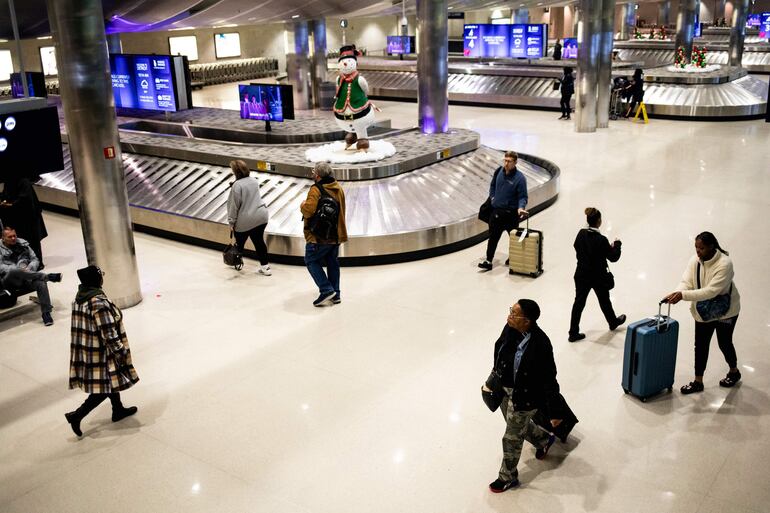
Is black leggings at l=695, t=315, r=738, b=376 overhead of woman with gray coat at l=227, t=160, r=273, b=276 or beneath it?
beneath

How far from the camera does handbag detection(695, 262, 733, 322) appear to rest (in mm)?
6109

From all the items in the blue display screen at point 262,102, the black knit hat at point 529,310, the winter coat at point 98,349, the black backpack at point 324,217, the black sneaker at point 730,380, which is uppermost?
the blue display screen at point 262,102

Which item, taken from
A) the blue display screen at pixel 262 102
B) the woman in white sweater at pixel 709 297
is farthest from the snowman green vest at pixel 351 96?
the woman in white sweater at pixel 709 297

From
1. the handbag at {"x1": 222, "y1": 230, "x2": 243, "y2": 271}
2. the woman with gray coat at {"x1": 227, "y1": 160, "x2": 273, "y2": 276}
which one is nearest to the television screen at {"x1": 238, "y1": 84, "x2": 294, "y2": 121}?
the woman with gray coat at {"x1": 227, "y1": 160, "x2": 273, "y2": 276}

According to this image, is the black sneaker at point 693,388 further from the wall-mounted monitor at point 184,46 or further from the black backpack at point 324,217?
the wall-mounted monitor at point 184,46

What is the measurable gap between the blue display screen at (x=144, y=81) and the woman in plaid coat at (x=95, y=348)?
10.5m

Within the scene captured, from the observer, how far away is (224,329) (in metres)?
8.19

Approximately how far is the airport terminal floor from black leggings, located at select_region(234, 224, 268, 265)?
0.31 meters

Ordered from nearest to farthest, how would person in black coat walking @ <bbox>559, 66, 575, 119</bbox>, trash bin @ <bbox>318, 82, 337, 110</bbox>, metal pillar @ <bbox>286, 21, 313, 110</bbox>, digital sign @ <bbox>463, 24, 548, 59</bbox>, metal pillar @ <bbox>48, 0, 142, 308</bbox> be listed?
metal pillar @ <bbox>48, 0, 142, 308</bbox>, metal pillar @ <bbox>286, 21, 313, 110</bbox>, trash bin @ <bbox>318, 82, 337, 110</bbox>, person in black coat walking @ <bbox>559, 66, 575, 119</bbox>, digital sign @ <bbox>463, 24, 548, 59</bbox>

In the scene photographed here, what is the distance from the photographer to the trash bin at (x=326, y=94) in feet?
70.8

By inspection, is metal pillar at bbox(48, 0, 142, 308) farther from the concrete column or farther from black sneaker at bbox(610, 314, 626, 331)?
the concrete column

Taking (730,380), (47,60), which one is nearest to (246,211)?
(730,380)

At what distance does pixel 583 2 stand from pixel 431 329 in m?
14.2

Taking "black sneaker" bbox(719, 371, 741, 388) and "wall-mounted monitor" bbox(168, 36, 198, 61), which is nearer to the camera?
"black sneaker" bbox(719, 371, 741, 388)
